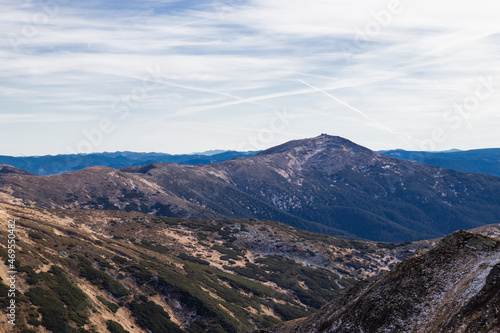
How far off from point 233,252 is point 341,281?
5632 cm

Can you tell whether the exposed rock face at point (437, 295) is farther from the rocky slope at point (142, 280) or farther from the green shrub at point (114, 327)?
the rocky slope at point (142, 280)

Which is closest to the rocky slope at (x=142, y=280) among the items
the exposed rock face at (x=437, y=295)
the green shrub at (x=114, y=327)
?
the green shrub at (x=114, y=327)

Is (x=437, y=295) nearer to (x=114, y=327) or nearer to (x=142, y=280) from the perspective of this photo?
(x=114, y=327)

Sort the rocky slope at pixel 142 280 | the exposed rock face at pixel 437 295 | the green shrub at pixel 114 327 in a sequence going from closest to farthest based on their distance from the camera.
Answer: the exposed rock face at pixel 437 295, the rocky slope at pixel 142 280, the green shrub at pixel 114 327

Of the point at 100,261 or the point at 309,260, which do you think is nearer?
the point at 100,261

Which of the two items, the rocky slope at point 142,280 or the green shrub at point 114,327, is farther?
the green shrub at point 114,327

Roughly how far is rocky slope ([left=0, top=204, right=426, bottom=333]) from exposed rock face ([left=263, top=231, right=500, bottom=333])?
5440cm

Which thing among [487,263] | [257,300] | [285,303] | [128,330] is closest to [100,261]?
[128,330]

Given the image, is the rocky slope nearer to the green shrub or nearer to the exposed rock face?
the green shrub

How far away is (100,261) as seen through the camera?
103 metres

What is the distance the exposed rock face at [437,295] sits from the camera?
28719 mm

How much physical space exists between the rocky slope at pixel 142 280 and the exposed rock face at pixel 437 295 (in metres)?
54.4

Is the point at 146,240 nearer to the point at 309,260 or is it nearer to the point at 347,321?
the point at 309,260

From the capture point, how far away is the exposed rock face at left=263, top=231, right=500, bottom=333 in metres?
28.7
